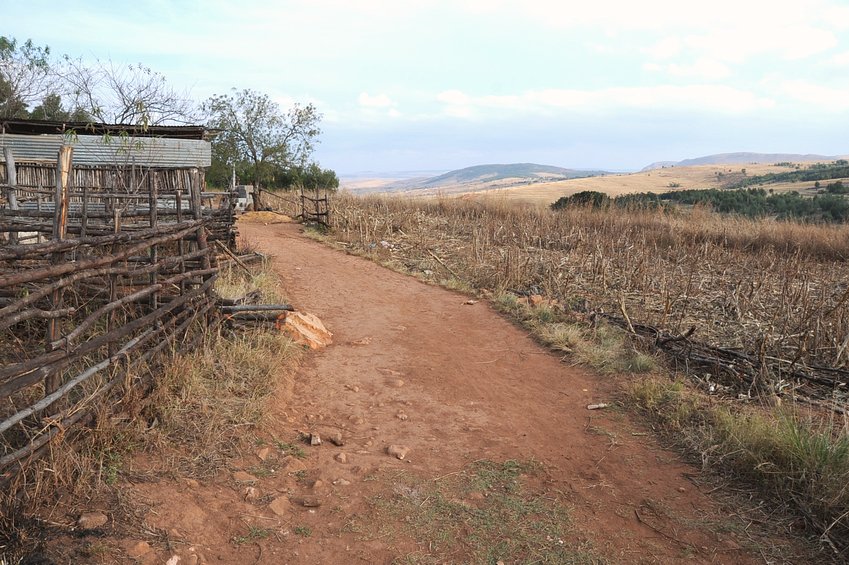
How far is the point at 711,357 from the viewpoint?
5613 millimetres

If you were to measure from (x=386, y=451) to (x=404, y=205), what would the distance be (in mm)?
16697

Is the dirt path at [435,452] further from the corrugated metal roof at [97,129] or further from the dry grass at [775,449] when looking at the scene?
the corrugated metal roof at [97,129]

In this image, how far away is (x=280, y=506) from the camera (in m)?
3.19

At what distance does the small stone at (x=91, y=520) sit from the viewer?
270 cm

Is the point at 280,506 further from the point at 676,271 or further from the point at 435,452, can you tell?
the point at 676,271

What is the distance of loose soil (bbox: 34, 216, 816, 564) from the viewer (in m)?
2.91

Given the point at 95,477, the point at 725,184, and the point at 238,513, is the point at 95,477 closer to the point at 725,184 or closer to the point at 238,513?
the point at 238,513

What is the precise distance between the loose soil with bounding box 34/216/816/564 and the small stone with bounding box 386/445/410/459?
5cm

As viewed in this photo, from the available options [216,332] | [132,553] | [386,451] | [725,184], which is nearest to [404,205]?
[216,332]

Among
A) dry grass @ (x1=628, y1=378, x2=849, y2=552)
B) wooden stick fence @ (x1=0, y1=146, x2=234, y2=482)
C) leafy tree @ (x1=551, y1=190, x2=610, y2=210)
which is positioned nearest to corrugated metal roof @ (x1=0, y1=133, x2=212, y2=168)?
wooden stick fence @ (x1=0, y1=146, x2=234, y2=482)

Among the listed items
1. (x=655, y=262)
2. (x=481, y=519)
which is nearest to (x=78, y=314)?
(x=481, y=519)

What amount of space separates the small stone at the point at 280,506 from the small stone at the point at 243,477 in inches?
9.4

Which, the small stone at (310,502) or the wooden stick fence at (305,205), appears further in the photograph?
the wooden stick fence at (305,205)

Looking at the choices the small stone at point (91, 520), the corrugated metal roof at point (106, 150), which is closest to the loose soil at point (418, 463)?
the small stone at point (91, 520)
